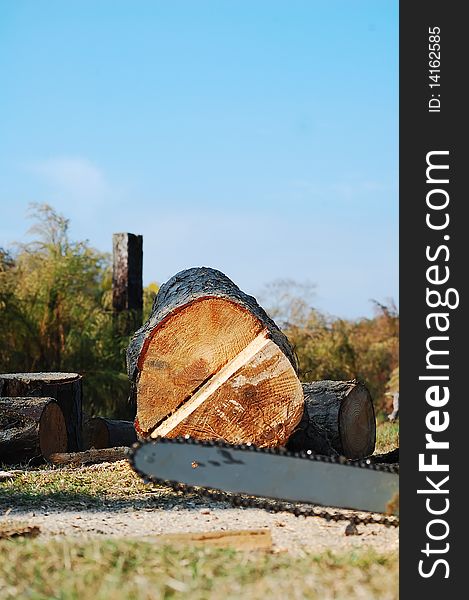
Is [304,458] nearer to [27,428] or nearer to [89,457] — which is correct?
[89,457]

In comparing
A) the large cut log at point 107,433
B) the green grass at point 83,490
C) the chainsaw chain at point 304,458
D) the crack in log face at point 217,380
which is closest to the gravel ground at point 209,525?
the chainsaw chain at point 304,458

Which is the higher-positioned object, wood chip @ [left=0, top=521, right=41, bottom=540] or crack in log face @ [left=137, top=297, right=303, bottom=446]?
crack in log face @ [left=137, top=297, right=303, bottom=446]

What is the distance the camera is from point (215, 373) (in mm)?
5168

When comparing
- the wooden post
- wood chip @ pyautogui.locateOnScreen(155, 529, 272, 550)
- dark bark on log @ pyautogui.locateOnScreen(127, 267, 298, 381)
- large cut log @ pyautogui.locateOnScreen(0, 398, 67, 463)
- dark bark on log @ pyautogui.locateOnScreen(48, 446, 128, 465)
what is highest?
the wooden post

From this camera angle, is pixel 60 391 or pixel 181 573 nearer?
pixel 181 573

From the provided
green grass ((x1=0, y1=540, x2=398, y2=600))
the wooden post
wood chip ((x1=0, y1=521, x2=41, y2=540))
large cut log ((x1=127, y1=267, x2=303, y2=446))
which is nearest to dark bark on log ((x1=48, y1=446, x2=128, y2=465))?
large cut log ((x1=127, y1=267, x2=303, y2=446))

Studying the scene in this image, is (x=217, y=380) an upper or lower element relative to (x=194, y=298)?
lower

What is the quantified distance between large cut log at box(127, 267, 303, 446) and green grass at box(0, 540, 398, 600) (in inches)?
84.5

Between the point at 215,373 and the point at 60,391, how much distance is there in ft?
6.40

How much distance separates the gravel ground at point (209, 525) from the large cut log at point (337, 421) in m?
1.60

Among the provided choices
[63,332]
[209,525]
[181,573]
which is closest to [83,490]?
[209,525]

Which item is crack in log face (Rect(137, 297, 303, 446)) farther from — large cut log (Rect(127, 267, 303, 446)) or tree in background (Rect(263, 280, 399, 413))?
tree in background (Rect(263, 280, 399, 413))

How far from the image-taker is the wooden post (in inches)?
392

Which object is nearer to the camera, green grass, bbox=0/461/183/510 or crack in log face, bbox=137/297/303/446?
green grass, bbox=0/461/183/510
